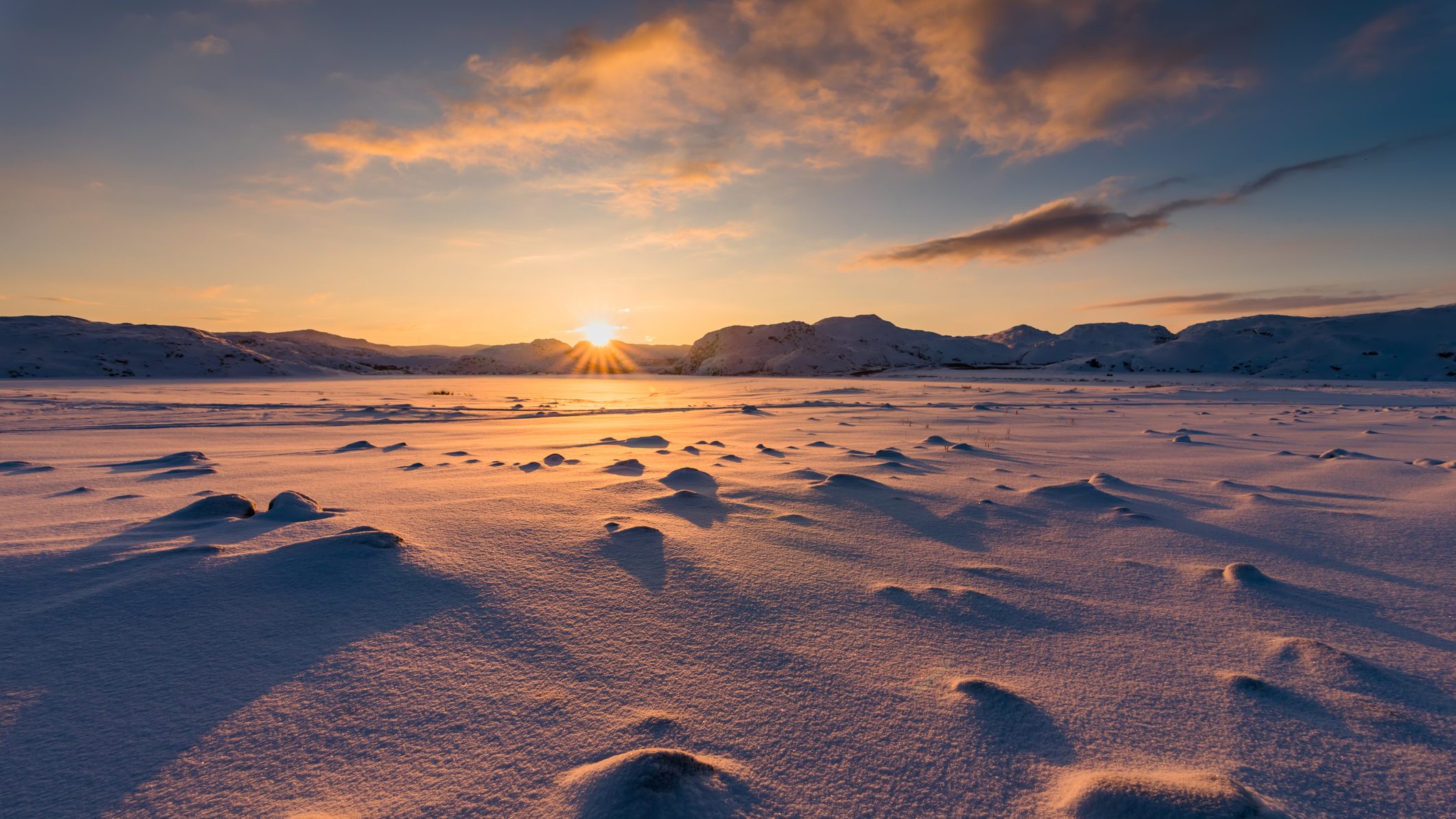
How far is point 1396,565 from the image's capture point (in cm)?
271

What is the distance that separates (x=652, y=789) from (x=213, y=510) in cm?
329

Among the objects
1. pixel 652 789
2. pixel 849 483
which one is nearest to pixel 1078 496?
pixel 849 483

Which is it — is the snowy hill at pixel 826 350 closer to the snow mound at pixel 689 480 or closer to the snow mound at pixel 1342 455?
the snow mound at pixel 1342 455

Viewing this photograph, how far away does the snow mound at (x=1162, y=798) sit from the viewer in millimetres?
1195


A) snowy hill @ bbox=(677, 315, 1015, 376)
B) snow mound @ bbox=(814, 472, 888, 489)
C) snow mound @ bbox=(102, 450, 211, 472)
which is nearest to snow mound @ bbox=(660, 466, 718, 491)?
snow mound @ bbox=(814, 472, 888, 489)

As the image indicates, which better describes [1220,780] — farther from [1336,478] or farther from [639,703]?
[1336,478]

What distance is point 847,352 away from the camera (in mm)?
77375

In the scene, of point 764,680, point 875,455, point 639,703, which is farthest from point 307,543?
point 875,455

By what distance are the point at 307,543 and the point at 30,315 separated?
238ft

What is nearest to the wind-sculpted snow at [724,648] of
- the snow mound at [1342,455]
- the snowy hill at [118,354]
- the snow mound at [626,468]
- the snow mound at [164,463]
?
the snow mound at [626,468]

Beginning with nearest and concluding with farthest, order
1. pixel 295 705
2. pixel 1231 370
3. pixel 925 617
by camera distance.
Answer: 1. pixel 295 705
2. pixel 925 617
3. pixel 1231 370

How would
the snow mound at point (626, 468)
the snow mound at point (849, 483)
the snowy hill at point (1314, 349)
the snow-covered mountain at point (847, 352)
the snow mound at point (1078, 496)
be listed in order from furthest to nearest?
the snowy hill at point (1314, 349) < the snow-covered mountain at point (847, 352) < the snow mound at point (626, 468) < the snow mound at point (849, 483) < the snow mound at point (1078, 496)

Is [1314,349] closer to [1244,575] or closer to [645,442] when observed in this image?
[645,442]

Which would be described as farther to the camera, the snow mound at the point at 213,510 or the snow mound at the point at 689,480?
the snow mound at the point at 689,480
